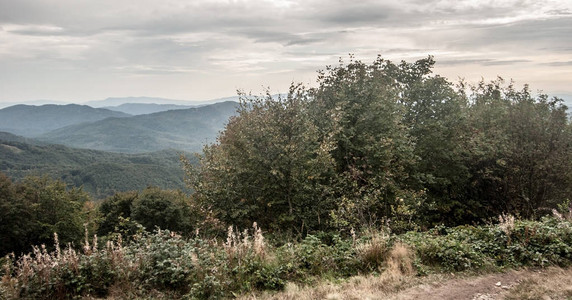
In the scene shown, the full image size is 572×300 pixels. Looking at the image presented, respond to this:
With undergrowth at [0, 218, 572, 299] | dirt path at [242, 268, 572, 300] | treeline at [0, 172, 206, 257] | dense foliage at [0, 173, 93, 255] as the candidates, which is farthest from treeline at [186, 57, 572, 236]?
dense foliage at [0, 173, 93, 255]

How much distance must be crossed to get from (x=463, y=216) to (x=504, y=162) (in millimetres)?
4654

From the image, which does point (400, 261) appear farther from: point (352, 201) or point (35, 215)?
point (35, 215)

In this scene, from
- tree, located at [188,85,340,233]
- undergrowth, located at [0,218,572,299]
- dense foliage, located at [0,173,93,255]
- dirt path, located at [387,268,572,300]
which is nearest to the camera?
dirt path, located at [387,268,572,300]

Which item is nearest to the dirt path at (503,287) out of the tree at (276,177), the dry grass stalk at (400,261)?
the dry grass stalk at (400,261)

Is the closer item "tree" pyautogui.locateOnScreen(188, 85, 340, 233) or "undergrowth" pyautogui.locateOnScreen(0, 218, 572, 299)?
"undergrowth" pyautogui.locateOnScreen(0, 218, 572, 299)

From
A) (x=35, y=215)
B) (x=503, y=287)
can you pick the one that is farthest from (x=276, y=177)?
(x=35, y=215)

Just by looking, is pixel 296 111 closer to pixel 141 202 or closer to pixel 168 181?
pixel 141 202

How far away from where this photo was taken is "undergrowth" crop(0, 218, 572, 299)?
243 inches

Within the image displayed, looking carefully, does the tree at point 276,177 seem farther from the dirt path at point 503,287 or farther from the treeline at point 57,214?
the treeline at point 57,214

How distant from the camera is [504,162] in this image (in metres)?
16.6

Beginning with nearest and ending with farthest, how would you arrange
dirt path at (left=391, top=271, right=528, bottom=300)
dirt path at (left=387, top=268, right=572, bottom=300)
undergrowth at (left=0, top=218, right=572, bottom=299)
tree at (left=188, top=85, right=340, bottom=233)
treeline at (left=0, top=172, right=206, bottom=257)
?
1. dirt path at (left=387, top=268, right=572, bottom=300)
2. dirt path at (left=391, top=271, right=528, bottom=300)
3. undergrowth at (left=0, top=218, right=572, bottom=299)
4. tree at (left=188, top=85, right=340, bottom=233)
5. treeline at (left=0, top=172, right=206, bottom=257)

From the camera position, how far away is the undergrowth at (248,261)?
20.3 ft

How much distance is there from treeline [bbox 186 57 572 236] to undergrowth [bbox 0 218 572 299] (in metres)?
2.77

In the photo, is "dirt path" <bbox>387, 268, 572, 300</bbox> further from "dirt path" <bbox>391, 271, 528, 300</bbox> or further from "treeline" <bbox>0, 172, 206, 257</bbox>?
"treeline" <bbox>0, 172, 206, 257</bbox>
